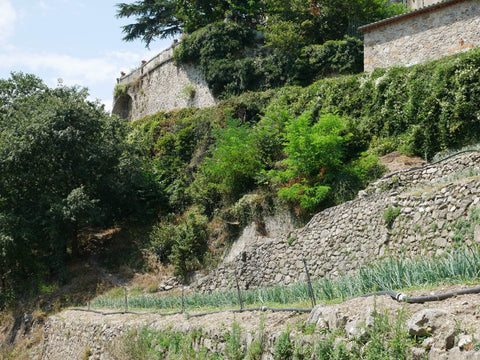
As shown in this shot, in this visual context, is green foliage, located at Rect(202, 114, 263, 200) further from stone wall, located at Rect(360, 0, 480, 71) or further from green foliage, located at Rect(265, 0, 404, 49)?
green foliage, located at Rect(265, 0, 404, 49)

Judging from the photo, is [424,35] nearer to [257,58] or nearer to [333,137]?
[333,137]

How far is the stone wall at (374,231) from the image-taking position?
8.52 metres

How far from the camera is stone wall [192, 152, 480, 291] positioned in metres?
8.52

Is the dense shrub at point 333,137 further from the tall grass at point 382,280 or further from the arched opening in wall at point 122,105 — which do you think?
the arched opening in wall at point 122,105

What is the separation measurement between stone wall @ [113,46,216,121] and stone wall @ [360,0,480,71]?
35.3 ft

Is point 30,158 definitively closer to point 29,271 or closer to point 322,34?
point 29,271

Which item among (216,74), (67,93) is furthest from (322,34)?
(67,93)

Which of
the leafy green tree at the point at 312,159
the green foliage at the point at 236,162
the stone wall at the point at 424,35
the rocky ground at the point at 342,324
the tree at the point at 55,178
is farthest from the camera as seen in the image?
the tree at the point at 55,178

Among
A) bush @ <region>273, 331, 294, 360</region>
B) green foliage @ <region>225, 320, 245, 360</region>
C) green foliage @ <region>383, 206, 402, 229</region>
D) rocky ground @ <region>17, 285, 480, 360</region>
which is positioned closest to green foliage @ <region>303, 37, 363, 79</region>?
green foliage @ <region>383, 206, 402, 229</region>

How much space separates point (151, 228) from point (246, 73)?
10.1 metres

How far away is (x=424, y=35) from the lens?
17516mm

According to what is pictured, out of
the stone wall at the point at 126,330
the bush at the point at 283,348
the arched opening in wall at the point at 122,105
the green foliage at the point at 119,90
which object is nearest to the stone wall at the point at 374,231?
the stone wall at the point at 126,330

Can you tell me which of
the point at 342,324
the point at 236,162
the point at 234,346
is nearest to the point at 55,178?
the point at 236,162

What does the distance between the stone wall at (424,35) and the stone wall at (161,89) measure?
10774 millimetres
